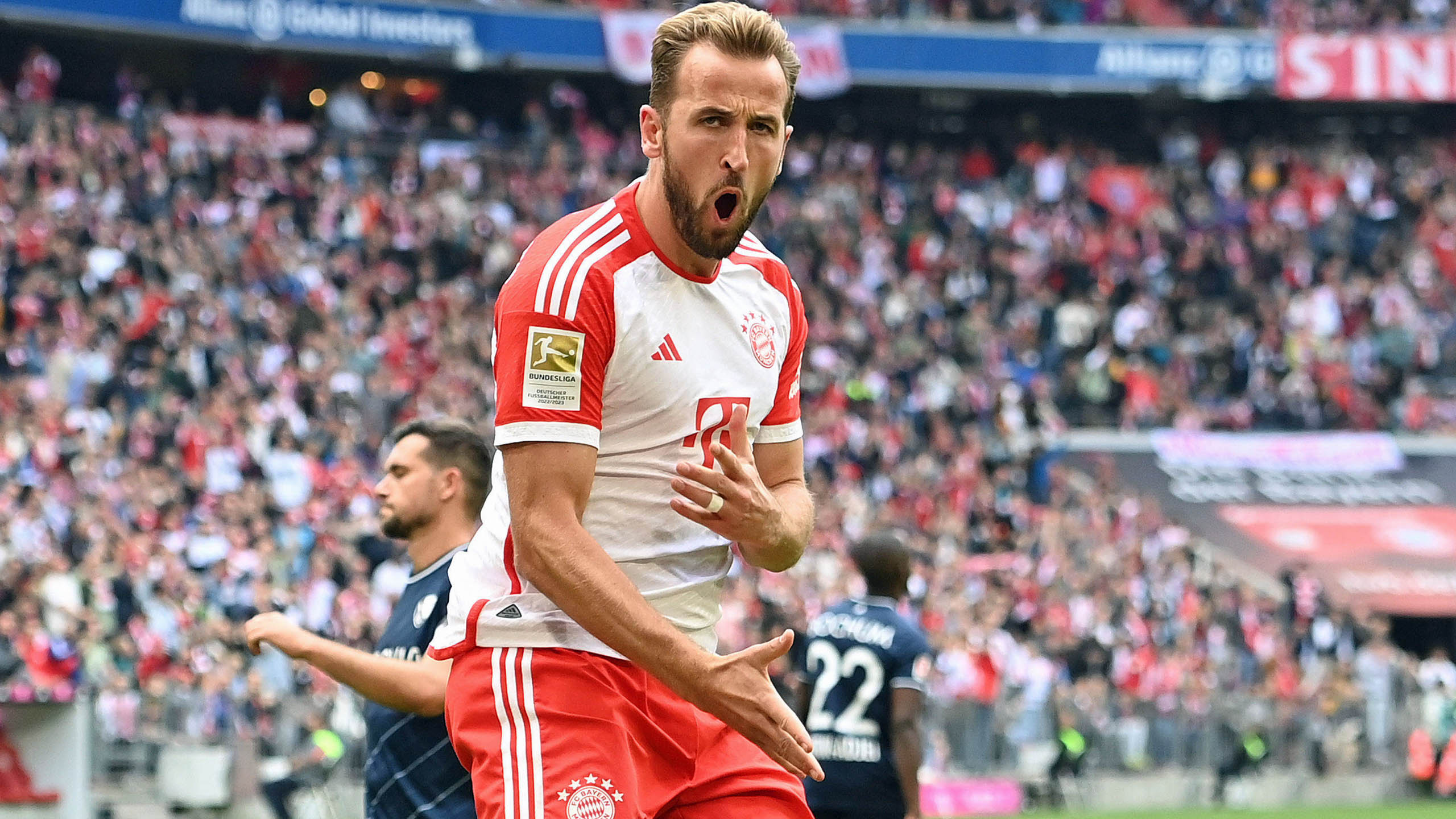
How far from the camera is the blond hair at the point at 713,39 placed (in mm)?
3863

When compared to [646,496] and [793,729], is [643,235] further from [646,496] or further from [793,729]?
[793,729]

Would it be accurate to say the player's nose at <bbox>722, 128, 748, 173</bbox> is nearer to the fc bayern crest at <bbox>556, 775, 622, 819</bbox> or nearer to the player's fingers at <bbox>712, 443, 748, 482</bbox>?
the player's fingers at <bbox>712, 443, 748, 482</bbox>

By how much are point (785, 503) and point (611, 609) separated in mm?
554

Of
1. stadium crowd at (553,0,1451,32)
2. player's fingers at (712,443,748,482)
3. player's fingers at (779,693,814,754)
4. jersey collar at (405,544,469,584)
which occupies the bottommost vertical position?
player's fingers at (779,693,814,754)

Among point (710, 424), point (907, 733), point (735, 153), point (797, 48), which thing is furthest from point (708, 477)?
point (797, 48)

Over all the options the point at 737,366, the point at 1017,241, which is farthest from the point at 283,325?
the point at 737,366

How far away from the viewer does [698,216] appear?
12.8ft

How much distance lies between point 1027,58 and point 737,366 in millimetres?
29178

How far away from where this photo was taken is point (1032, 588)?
71.2ft

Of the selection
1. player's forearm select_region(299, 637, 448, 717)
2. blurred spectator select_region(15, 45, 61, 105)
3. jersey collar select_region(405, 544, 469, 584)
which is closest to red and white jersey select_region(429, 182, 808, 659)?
player's forearm select_region(299, 637, 448, 717)

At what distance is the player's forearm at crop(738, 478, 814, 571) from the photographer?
3.99 m

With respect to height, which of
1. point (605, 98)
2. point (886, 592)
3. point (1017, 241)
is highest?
point (605, 98)

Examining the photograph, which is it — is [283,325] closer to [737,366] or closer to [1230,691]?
[1230,691]

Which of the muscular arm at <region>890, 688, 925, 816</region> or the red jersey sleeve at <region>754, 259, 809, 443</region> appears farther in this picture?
the muscular arm at <region>890, 688, 925, 816</region>
